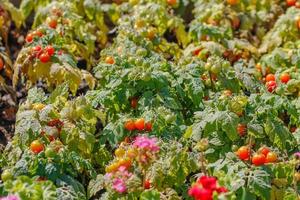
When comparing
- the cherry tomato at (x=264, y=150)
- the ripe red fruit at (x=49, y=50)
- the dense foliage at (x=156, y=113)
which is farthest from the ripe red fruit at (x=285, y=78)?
the ripe red fruit at (x=49, y=50)

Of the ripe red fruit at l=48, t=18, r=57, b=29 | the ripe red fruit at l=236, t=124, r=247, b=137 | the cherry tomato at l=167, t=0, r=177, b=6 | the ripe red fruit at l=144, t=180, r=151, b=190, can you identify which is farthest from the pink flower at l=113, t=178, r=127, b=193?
the cherry tomato at l=167, t=0, r=177, b=6

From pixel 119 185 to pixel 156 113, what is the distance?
2.27 feet

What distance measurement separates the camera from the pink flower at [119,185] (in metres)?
2.92

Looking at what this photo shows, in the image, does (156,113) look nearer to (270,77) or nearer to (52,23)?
(270,77)

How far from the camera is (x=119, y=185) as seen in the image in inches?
115

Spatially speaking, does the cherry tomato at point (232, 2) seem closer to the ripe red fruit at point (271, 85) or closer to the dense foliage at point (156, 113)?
the dense foliage at point (156, 113)

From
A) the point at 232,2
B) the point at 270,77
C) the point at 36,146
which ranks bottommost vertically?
the point at 270,77

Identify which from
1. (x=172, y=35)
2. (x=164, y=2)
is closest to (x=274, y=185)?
(x=164, y=2)

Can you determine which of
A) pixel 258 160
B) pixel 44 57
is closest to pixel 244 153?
pixel 258 160

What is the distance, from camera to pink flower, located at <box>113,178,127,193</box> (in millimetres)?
2917

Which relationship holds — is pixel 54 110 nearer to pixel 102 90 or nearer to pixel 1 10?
pixel 102 90

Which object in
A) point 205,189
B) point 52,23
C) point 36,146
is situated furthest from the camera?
point 52,23

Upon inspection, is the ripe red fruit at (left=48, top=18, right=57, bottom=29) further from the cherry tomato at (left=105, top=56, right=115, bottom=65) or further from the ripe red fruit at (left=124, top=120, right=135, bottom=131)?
the ripe red fruit at (left=124, top=120, right=135, bottom=131)

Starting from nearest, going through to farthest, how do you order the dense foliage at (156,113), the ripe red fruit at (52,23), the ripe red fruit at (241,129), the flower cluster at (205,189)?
the flower cluster at (205,189) → the dense foliage at (156,113) → the ripe red fruit at (241,129) → the ripe red fruit at (52,23)
